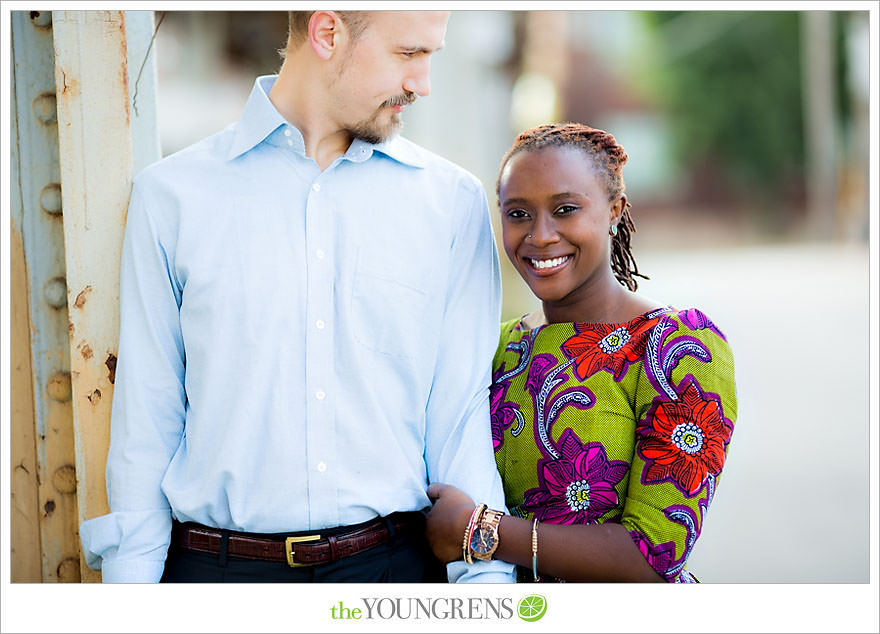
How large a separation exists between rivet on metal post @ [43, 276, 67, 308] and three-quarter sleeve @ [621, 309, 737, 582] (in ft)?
4.23

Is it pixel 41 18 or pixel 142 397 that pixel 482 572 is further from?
pixel 41 18

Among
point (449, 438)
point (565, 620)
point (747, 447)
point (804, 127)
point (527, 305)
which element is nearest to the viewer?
point (565, 620)

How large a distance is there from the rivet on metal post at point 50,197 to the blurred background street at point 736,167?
225 cm

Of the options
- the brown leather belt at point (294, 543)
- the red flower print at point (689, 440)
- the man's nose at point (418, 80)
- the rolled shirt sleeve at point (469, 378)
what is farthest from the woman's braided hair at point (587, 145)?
the brown leather belt at point (294, 543)

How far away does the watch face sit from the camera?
2.04m

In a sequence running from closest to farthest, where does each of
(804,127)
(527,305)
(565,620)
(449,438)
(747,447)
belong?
(565,620) < (449,438) < (747,447) < (527,305) < (804,127)

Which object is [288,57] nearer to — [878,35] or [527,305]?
[878,35]

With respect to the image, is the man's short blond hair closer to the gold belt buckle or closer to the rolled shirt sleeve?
the rolled shirt sleeve

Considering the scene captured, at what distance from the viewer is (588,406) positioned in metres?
2.12

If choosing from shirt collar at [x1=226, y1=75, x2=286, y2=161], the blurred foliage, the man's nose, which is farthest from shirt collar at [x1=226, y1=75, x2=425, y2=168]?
the blurred foliage

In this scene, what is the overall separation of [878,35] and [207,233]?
145 cm

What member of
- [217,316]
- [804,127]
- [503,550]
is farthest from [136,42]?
[804,127]

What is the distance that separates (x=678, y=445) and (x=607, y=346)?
0.88ft

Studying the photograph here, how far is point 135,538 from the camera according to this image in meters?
2.09
